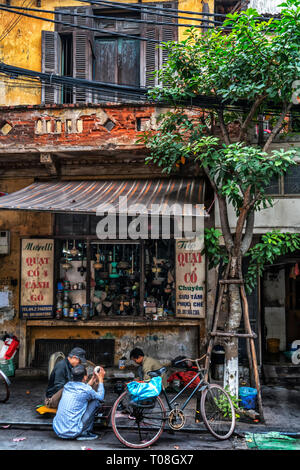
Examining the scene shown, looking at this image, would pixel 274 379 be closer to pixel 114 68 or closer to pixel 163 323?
pixel 163 323

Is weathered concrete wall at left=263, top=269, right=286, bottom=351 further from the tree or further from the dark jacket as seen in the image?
the dark jacket

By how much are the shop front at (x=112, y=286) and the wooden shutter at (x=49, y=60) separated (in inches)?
85.4

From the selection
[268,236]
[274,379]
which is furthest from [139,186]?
[274,379]

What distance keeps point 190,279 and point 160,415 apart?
3728mm

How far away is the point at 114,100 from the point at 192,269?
4.24m

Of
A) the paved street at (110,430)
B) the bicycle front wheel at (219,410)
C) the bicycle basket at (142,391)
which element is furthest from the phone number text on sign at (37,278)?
the bicycle front wheel at (219,410)

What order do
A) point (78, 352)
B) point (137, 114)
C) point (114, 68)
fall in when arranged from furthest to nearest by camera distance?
point (114, 68), point (137, 114), point (78, 352)

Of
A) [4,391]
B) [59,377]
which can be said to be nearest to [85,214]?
[59,377]

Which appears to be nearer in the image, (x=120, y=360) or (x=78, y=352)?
(x=78, y=352)

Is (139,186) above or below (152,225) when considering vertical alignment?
above

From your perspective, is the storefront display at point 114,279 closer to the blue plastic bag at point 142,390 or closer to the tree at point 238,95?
the tree at point 238,95

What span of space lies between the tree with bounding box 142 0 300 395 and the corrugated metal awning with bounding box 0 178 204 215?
0.72 m

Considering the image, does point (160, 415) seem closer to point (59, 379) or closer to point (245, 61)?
point (59, 379)

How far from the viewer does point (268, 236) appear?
6.49 m
